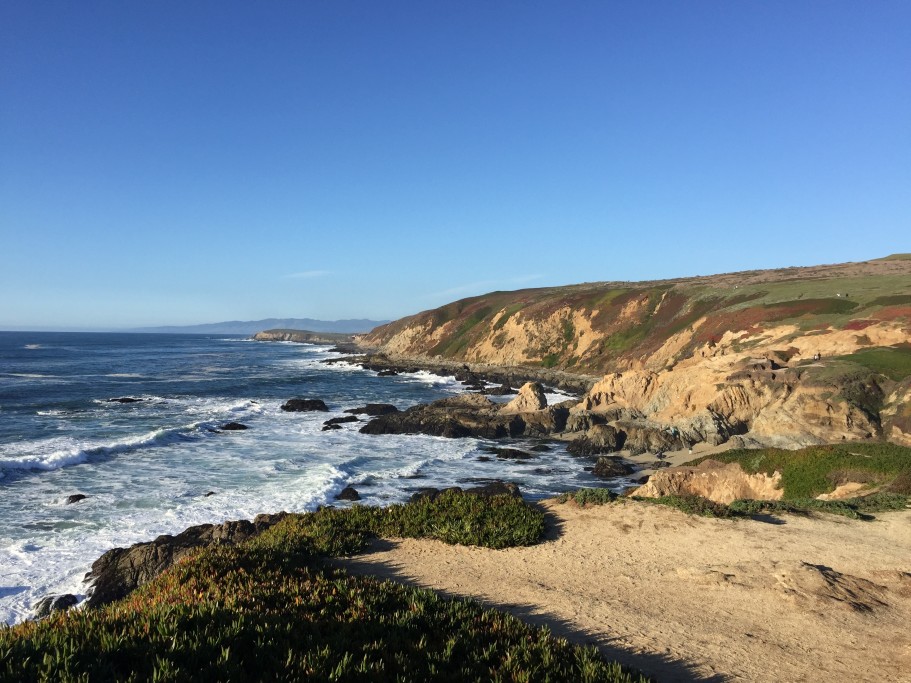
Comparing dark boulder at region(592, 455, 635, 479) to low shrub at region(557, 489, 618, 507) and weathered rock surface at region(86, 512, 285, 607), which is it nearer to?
low shrub at region(557, 489, 618, 507)

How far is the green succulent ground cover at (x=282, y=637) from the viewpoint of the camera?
6199 millimetres

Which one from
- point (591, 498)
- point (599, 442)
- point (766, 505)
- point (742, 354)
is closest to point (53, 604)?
point (591, 498)

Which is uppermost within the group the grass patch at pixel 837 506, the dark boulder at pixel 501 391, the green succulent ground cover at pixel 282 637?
the green succulent ground cover at pixel 282 637

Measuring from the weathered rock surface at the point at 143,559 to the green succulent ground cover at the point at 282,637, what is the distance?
23.5ft

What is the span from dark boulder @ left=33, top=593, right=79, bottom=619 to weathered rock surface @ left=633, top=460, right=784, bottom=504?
19304mm

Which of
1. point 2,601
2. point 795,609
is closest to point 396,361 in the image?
point 2,601

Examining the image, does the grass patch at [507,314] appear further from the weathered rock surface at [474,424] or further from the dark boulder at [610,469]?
the dark boulder at [610,469]

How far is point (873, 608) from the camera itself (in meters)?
10.8

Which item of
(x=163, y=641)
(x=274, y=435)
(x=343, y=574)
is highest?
(x=163, y=641)

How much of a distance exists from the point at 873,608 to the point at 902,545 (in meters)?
4.66

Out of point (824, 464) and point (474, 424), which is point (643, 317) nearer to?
point (474, 424)

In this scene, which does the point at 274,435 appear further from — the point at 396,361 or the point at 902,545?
the point at 396,361

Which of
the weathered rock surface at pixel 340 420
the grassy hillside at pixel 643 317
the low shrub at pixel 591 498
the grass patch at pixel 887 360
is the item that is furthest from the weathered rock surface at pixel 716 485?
the weathered rock surface at pixel 340 420

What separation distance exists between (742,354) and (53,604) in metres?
42.8
